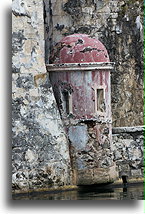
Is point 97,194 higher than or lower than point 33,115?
lower

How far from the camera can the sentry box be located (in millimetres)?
8438

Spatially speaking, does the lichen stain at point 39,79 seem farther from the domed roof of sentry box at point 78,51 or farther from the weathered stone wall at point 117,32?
the weathered stone wall at point 117,32

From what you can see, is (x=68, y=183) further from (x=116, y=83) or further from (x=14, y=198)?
(x=116, y=83)

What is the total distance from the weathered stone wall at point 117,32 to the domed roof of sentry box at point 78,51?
1.97ft

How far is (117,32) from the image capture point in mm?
9461

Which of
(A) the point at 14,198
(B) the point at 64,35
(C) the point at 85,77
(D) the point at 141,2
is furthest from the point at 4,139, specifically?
(D) the point at 141,2

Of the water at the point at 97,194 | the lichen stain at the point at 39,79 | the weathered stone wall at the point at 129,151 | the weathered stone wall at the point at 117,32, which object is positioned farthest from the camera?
the weathered stone wall at the point at 117,32

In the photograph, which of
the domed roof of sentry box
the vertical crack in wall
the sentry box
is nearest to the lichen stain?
the sentry box

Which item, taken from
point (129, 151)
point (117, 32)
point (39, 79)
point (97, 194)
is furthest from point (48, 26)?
point (97, 194)

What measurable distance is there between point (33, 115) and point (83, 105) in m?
0.54

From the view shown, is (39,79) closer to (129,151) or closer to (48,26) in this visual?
(48,26)

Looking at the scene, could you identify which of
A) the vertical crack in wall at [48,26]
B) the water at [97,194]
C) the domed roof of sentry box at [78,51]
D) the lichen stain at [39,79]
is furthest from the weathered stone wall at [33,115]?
the vertical crack in wall at [48,26]

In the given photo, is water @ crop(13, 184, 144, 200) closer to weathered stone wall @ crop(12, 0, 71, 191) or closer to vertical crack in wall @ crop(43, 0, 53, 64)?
weathered stone wall @ crop(12, 0, 71, 191)

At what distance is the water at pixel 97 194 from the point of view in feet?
Answer: 25.8
